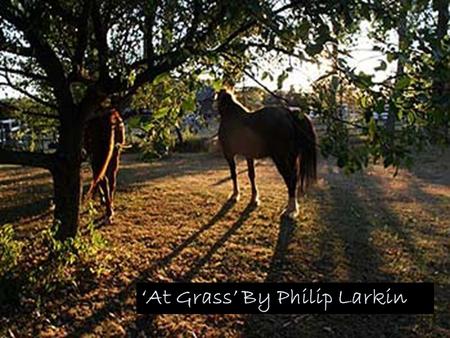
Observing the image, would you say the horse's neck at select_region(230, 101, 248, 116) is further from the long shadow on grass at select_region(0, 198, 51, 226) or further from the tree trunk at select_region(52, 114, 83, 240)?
the tree trunk at select_region(52, 114, 83, 240)

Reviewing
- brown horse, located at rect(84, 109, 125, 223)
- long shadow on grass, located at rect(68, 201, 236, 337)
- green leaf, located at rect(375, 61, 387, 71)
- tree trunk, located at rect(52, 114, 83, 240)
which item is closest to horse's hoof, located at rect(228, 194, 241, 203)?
brown horse, located at rect(84, 109, 125, 223)

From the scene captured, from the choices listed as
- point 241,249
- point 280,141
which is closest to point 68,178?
point 241,249

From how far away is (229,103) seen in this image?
6500 mm

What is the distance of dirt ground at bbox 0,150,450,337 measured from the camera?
3.05 m

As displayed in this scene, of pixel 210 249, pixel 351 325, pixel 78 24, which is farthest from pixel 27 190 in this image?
pixel 351 325

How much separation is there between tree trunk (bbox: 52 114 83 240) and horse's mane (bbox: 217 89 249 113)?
2.96m

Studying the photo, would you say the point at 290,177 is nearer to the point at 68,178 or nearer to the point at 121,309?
the point at 68,178

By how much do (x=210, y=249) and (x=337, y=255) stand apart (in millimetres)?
1203

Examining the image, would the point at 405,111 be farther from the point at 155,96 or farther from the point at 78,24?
the point at 155,96

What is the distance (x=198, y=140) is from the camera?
15.7m

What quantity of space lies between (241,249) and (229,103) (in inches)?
101

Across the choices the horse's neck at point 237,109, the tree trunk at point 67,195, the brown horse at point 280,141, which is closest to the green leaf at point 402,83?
the tree trunk at point 67,195

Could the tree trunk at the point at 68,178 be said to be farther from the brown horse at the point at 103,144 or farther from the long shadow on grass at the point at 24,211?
the long shadow on grass at the point at 24,211

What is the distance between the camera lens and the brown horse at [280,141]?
564 centimetres
